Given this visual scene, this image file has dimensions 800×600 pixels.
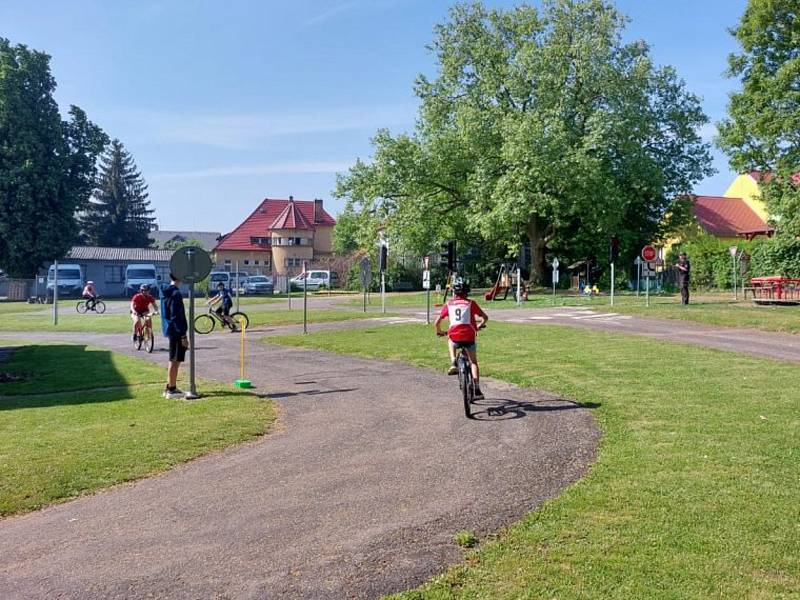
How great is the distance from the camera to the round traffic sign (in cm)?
1114

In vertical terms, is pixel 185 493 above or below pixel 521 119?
below

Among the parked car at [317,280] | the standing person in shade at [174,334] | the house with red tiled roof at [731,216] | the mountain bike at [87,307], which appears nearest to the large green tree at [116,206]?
the parked car at [317,280]

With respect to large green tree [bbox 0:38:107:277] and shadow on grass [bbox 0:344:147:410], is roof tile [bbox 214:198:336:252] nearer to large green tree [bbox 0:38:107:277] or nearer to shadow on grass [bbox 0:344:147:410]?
large green tree [bbox 0:38:107:277]

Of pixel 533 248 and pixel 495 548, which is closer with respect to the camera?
pixel 495 548

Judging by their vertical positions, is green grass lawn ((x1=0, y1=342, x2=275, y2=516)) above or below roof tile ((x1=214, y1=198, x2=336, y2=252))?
below

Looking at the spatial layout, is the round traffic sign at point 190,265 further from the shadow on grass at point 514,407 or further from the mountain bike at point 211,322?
the mountain bike at point 211,322

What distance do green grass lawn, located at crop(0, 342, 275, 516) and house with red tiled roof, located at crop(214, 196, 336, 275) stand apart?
64.7m

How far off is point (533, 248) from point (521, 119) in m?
9.29

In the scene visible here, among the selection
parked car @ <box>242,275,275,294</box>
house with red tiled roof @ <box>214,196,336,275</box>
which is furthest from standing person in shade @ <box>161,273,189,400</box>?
house with red tiled roof @ <box>214,196,336,275</box>

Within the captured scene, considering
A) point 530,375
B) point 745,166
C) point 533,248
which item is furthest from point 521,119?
point 530,375

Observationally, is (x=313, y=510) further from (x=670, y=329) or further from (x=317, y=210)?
(x=317, y=210)

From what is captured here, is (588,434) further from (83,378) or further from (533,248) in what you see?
(533,248)

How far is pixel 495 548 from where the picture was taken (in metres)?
4.52

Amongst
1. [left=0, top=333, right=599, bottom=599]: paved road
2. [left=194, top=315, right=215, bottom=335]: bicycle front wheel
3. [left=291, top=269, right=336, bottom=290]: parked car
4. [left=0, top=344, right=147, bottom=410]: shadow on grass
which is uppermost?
[left=291, top=269, right=336, bottom=290]: parked car
